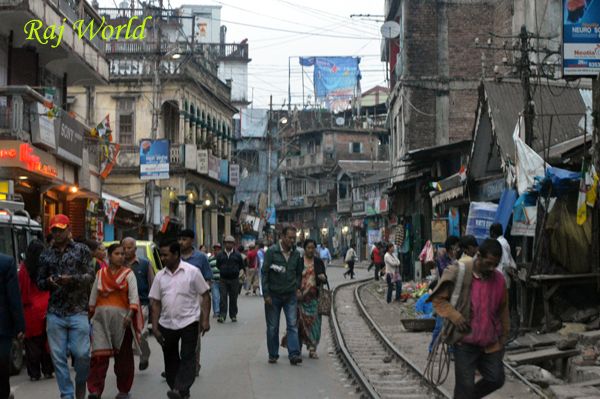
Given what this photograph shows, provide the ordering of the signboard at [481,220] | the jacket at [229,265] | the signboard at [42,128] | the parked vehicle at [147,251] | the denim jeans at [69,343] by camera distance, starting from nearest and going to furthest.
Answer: the denim jeans at [69,343] < the parked vehicle at [147,251] < the signboard at [481,220] < the jacket at [229,265] < the signboard at [42,128]

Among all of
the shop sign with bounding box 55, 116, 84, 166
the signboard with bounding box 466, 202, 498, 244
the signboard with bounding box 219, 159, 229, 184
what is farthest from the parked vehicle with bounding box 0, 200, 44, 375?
the signboard with bounding box 219, 159, 229, 184

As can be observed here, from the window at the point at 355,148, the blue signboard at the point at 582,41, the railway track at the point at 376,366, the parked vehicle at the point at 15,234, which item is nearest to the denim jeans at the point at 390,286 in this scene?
the railway track at the point at 376,366

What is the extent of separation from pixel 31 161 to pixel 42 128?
120 cm

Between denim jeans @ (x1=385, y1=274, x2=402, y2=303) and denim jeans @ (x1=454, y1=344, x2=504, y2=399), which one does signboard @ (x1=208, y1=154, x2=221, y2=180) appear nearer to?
denim jeans @ (x1=385, y1=274, x2=402, y2=303)

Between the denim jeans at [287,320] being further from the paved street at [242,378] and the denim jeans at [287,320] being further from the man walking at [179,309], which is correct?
the man walking at [179,309]

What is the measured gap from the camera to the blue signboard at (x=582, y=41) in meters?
14.1

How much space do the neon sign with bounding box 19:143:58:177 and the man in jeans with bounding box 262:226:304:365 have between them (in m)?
10.2

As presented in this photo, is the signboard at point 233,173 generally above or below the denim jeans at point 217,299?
above

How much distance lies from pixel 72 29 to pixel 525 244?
52.4ft

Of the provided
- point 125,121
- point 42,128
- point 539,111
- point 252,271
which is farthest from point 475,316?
point 125,121

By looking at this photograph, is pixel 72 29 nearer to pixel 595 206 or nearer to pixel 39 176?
pixel 39 176

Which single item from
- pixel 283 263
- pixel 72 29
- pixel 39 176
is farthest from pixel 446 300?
pixel 72 29

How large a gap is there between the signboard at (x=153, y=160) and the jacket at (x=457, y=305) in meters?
25.8

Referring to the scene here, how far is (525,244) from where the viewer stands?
56.5 ft
